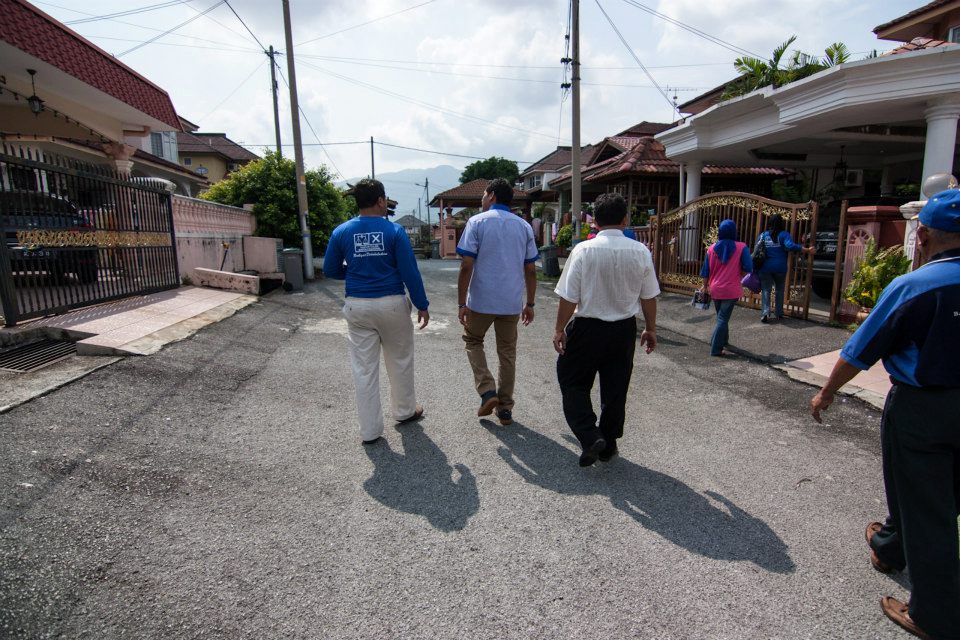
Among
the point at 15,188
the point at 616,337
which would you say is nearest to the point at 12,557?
the point at 616,337

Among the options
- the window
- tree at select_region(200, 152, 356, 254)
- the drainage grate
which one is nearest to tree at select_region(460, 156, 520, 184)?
the window

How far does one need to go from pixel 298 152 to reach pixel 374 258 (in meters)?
10.8

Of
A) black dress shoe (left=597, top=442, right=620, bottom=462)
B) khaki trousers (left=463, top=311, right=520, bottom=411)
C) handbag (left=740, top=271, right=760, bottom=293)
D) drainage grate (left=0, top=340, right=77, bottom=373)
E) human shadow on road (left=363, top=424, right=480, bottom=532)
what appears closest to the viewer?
human shadow on road (left=363, top=424, right=480, bottom=532)

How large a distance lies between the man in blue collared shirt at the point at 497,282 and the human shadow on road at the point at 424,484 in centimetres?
75

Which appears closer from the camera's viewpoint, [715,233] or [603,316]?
[603,316]

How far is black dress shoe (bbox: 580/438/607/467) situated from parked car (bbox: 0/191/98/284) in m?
5.45

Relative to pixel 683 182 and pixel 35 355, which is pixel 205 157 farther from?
pixel 35 355

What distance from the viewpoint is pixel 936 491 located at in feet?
6.70

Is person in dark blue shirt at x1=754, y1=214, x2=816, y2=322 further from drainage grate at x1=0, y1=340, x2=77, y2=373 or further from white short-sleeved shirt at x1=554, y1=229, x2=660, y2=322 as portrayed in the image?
drainage grate at x1=0, y1=340, x2=77, y2=373

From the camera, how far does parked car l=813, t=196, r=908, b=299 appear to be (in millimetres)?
8578

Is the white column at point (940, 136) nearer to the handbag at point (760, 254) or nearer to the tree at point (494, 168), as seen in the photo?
the handbag at point (760, 254)

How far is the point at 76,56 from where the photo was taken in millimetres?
7141

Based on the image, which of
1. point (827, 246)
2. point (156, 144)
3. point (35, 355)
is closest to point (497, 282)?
point (35, 355)

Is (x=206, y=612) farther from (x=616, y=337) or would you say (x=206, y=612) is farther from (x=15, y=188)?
(x=15, y=188)
